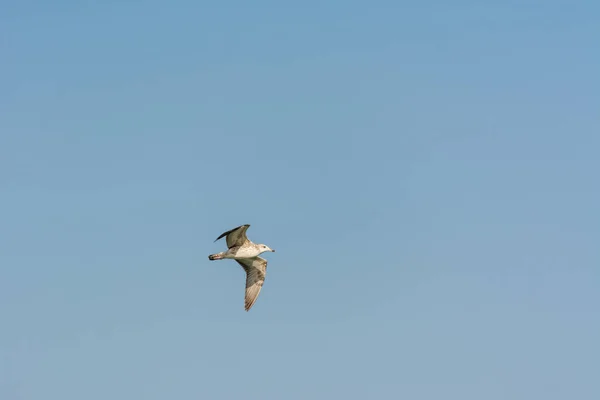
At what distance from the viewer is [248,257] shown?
320 ft

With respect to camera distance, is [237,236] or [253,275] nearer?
[237,236]

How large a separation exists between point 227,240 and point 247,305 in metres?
9.01

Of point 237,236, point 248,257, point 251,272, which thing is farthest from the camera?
point 251,272

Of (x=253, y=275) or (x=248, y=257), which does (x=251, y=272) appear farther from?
(x=248, y=257)

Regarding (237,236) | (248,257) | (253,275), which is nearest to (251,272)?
(253,275)

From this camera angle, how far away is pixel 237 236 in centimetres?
9344

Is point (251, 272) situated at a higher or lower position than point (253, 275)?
higher

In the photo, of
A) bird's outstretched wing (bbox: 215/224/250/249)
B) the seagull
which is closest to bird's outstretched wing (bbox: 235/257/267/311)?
the seagull

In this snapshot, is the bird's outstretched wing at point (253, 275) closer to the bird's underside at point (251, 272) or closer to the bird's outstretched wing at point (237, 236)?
the bird's underside at point (251, 272)

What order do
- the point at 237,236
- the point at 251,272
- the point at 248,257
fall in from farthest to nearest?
the point at 251,272, the point at 248,257, the point at 237,236

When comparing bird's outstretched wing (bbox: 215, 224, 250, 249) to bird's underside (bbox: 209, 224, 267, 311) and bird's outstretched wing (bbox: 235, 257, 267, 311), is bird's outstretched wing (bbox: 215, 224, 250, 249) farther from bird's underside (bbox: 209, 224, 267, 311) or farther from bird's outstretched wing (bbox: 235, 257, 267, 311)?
bird's outstretched wing (bbox: 235, 257, 267, 311)

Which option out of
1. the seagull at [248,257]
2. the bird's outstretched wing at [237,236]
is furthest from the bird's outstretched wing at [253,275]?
the bird's outstretched wing at [237,236]

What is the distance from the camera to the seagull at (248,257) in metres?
93.6

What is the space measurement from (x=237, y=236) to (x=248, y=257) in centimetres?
484
